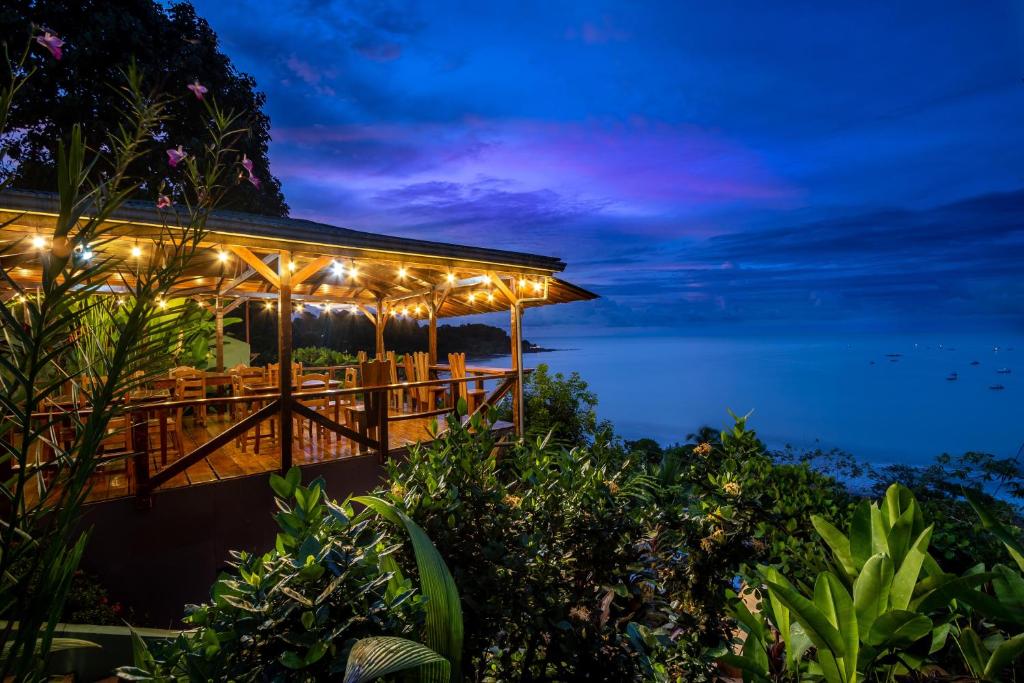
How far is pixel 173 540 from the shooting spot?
484 cm

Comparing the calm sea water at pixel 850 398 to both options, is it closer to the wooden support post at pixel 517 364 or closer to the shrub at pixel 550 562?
the wooden support post at pixel 517 364

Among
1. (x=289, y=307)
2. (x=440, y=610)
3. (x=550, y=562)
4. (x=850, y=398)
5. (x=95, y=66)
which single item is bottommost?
(x=850, y=398)

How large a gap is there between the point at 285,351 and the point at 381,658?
5415 millimetres

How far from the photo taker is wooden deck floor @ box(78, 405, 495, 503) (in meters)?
5.14

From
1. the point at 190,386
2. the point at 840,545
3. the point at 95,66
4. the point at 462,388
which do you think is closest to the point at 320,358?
the point at 190,386

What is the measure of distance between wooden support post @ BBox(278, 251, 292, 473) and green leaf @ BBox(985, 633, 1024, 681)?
5901 millimetres

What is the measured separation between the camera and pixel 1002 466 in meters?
7.97

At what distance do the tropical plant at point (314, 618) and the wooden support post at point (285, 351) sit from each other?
471 centimetres

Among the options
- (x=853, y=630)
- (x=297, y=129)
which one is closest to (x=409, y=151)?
(x=297, y=129)

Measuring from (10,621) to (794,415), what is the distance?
4775 cm

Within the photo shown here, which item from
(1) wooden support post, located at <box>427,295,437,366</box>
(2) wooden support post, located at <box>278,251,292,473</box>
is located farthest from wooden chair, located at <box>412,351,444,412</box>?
(2) wooden support post, located at <box>278,251,292,473</box>

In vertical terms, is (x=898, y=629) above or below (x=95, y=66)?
below

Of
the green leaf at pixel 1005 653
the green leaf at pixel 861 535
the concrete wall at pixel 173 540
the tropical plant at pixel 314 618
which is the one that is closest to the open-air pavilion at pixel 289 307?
the concrete wall at pixel 173 540

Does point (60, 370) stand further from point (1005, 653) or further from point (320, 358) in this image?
point (320, 358)
